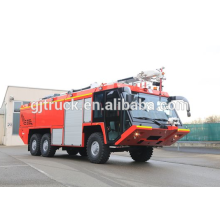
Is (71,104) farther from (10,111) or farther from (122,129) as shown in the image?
(10,111)

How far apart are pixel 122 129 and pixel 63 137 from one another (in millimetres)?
3742

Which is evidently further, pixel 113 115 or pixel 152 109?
pixel 152 109

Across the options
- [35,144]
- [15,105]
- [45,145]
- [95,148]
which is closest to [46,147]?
[45,145]

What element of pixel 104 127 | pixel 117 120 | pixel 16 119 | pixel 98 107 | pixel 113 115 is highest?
pixel 98 107

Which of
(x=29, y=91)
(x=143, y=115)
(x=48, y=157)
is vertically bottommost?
(x=48, y=157)

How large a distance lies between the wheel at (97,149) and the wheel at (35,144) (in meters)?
4.87

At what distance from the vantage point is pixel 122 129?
9281 millimetres

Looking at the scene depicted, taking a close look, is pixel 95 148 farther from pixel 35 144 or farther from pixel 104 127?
pixel 35 144

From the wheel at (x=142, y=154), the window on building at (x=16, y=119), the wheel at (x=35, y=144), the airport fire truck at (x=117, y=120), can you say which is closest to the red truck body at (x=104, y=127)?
the airport fire truck at (x=117, y=120)

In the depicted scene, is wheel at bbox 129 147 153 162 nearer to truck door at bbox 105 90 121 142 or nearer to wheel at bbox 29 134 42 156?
truck door at bbox 105 90 121 142

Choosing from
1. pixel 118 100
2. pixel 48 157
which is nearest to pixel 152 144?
pixel 118 100

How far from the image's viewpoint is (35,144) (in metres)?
14.7

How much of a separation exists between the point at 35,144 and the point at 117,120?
22.4 ft

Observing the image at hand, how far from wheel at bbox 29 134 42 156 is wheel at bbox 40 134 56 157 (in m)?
0.45
